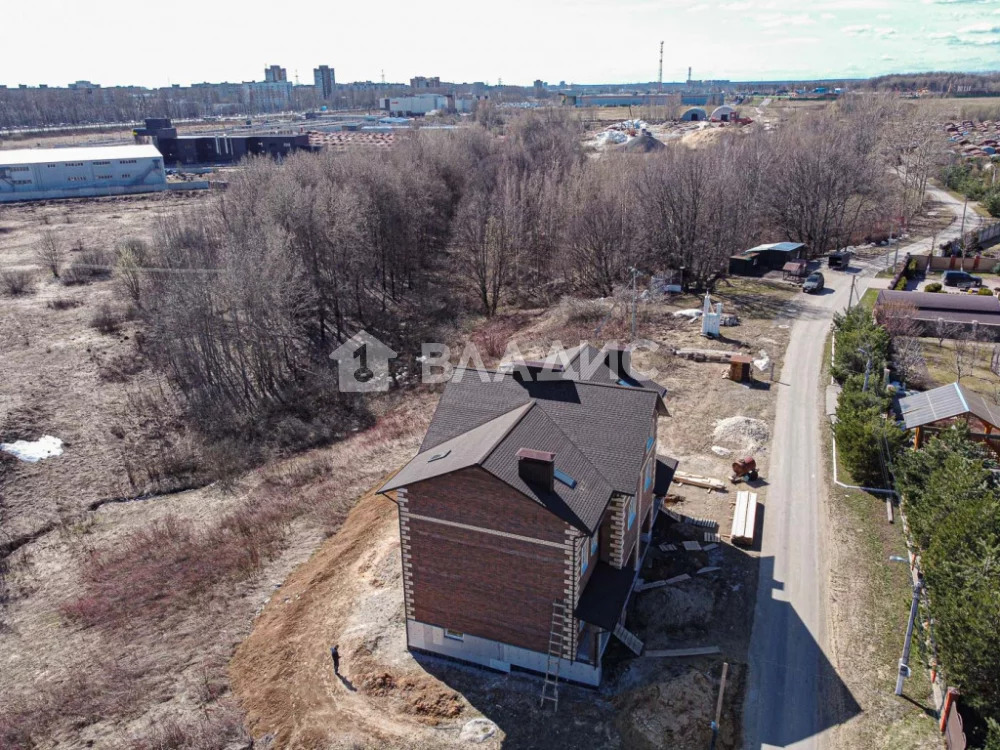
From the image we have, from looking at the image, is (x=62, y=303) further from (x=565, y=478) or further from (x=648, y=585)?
(x=648, y=585)

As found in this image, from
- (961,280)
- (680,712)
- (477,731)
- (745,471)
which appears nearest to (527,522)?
(477,731)

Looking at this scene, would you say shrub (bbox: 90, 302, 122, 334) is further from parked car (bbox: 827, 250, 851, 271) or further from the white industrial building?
the white industrial building

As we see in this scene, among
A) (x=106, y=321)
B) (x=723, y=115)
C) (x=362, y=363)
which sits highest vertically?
(x=723, y=115)

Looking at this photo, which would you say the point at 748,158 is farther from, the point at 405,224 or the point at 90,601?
the point at 90,601

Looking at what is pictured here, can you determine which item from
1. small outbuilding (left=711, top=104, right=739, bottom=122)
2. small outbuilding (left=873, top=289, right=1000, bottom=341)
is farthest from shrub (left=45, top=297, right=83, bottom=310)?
small outbuilding (left=711, top=104, right=739, bottom=122)

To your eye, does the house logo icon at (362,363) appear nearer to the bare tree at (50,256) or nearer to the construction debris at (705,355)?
the construction debris at (705,355)

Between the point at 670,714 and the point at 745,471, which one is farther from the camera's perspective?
the point at 745,471

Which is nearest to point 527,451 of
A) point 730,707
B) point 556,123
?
point 730,707

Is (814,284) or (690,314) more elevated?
(814,284)

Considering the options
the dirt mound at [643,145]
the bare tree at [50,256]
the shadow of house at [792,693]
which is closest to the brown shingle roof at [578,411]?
the shadow of house at [792,693]
